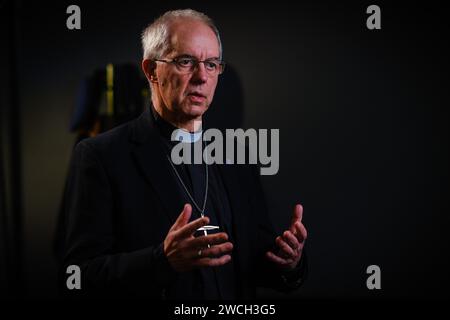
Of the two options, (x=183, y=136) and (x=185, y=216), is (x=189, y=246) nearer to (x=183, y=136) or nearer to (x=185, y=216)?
(x=185, y=216)

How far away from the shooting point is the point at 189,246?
37.9 inches

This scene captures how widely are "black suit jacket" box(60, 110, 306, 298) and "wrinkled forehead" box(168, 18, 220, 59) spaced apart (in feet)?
0.67

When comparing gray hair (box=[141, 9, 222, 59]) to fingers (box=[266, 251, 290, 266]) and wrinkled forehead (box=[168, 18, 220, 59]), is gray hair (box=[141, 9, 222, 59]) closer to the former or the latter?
wrinkled forehead (box=[168, 18, 220, 59])

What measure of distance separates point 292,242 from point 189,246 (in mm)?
278

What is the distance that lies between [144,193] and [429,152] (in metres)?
1.41

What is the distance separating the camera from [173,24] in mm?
1188

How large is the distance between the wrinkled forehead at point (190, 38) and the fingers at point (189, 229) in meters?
0.45

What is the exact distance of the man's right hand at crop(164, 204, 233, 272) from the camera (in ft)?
3.09

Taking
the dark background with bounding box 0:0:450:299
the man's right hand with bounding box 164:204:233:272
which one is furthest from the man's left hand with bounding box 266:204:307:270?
the dark background with bounding box 0:0:450:299

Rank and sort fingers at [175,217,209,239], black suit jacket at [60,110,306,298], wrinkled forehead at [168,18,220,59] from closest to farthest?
fingers at [175,217,209,239]
black suit jacket at [60,110,306,298]
wrinkled forehead at [168,18,220,59]

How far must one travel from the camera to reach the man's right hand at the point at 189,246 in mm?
942

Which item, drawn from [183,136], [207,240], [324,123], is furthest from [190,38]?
[324,123]

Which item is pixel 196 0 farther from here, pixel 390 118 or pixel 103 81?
pixel 390 118
